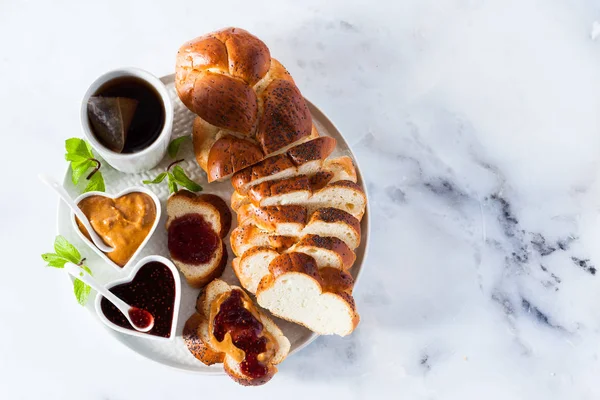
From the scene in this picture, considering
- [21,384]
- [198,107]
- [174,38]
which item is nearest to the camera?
[198,107]

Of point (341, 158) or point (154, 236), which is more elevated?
point (341, 158)

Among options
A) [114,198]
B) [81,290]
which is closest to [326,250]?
[114,198]

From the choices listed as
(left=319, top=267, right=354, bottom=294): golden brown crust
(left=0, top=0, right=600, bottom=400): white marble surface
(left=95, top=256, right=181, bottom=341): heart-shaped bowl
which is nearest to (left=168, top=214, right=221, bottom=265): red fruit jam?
(left=95, top=256, right=181, bottom=341): heart-shaped bowl

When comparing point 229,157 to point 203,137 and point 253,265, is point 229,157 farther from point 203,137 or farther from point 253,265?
point 253,265

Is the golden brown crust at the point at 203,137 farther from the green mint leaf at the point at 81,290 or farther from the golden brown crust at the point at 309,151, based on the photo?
the green mint leaf at the point at 81,290

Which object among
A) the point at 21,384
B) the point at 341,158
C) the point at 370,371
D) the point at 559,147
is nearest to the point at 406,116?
the point at 341,158

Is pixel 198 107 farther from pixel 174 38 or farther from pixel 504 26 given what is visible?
pixel 504 26
